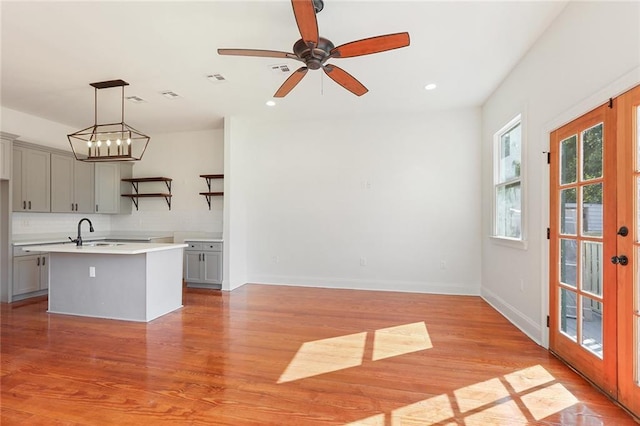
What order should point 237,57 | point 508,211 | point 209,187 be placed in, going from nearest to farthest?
point 237,57, point 508,211, point 209,187

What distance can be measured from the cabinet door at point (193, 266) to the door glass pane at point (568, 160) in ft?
16.3

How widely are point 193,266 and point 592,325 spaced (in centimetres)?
511

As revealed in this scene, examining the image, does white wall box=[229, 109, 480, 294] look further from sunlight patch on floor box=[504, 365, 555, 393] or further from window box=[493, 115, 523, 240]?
sunlight patch on floor box=[504, 365, 555, 393]

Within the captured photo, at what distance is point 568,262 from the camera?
8.14ft

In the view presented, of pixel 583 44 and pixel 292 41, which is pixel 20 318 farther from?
pixel 583 44

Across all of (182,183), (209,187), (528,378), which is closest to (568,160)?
(528,378)

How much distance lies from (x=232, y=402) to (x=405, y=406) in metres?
1.13

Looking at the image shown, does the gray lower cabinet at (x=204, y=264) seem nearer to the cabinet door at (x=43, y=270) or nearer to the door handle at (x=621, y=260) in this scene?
the cabinet door at (x=43, y=270)

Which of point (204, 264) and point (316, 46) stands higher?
point (316, 46)

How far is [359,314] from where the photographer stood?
3809mm

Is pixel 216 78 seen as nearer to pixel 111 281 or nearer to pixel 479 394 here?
pixel 111 281

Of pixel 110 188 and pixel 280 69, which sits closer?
pixel 280 69

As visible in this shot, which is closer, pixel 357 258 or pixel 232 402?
pixel 232 402

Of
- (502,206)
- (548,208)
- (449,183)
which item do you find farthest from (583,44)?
(449,183)
